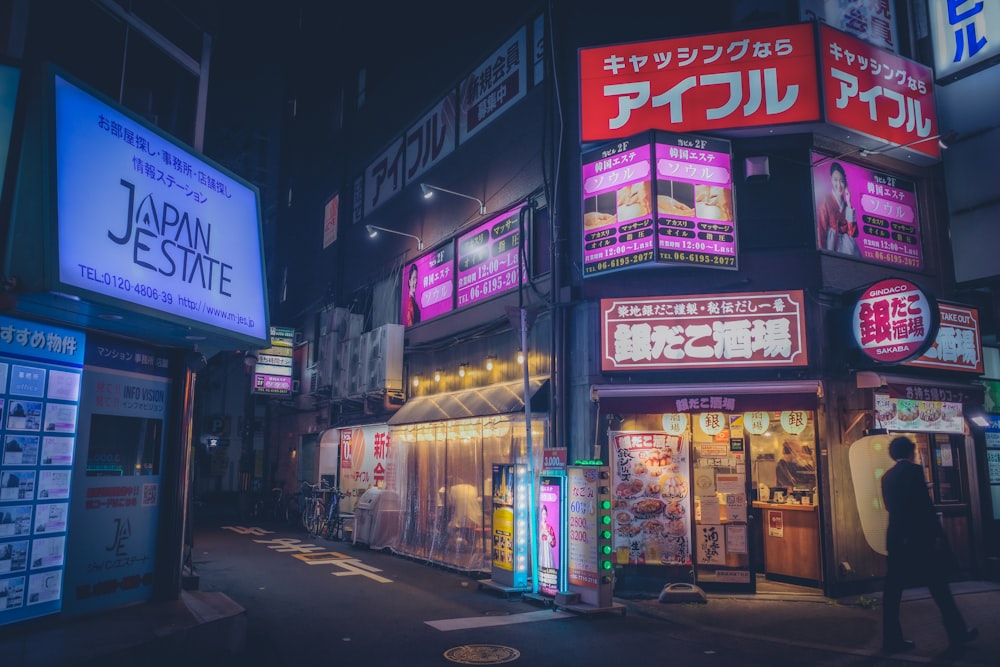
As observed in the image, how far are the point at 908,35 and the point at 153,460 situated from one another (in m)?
14.8

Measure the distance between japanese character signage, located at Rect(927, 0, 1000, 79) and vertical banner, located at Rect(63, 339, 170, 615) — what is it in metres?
14.1

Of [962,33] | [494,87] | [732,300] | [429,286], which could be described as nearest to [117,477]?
[732,300]

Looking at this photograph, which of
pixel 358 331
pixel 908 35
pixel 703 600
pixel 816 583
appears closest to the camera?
pixel 703 600

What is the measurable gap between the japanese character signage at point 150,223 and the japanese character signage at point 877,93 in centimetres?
949

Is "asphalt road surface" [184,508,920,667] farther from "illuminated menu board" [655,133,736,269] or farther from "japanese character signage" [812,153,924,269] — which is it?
"japanese character signage" [812,153,924,269]

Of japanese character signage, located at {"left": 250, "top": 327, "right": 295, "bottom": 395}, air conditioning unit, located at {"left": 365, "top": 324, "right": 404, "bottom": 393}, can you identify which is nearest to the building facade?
air conditioning unit, located at {"left": 365, "top": 324, "right": 404, "bottom": 393}

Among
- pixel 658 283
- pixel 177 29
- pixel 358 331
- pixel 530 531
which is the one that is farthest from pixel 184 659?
pixel 358 331

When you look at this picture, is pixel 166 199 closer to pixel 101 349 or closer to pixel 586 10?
pixel 101 349

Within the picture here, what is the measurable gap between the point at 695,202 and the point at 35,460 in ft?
32.2

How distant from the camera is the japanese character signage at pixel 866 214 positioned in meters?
11.1

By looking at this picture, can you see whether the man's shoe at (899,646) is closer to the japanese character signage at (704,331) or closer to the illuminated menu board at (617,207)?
the japanese character signage at (704,331)

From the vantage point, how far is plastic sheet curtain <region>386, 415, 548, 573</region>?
12.7 m

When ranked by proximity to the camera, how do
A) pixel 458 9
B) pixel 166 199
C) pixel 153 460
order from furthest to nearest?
pixel 458 9, pixel 153 460, pixel 166 199

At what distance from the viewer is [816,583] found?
1077 centimetres
